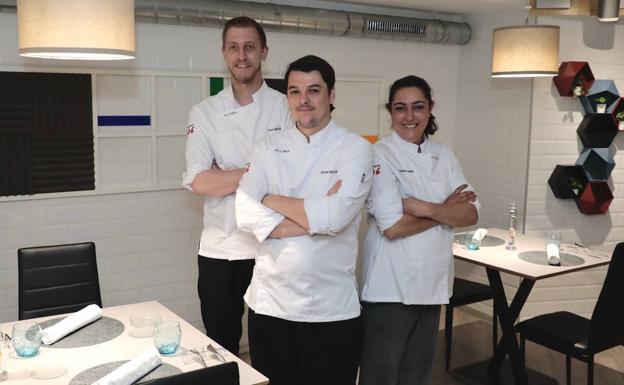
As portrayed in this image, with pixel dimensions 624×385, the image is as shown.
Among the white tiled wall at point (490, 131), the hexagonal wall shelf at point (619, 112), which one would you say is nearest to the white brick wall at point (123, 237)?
the white tiled wall at point (490, 131)

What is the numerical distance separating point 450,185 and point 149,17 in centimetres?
226

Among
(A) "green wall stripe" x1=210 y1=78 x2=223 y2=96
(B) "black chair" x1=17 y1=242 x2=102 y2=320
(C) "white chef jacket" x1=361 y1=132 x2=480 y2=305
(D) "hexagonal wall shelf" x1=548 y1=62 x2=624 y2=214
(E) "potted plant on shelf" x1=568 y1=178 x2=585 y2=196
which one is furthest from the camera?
(E) "potted plant on shelf" x1=568 y1=178 x2=585 y2=196

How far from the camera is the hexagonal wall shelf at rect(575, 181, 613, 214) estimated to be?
516 cm

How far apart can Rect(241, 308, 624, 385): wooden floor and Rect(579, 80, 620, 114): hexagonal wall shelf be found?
6.08ft

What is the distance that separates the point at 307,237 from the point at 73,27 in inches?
43.5

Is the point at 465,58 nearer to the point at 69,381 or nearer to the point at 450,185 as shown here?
the point at 450,185

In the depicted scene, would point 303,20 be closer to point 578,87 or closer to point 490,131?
point 490,131

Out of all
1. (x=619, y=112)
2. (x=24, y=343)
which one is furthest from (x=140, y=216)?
(x=619, y=112)

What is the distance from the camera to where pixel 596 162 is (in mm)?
5184

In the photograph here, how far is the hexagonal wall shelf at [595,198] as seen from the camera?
16.9 ft

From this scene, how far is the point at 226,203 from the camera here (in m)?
3.10

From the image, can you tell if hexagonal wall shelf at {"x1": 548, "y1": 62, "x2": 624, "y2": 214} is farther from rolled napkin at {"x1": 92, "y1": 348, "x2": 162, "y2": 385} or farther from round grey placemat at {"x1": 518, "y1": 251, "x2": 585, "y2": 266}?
rolled napkin at {"x1": 92, "y1": 348, "x2": 162, "y2": 385}

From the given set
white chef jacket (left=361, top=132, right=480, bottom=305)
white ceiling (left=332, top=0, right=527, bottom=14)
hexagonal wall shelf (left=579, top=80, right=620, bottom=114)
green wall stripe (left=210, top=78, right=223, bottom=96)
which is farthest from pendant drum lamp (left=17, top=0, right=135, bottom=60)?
hexagonal wall shelf (left=579, top=80, right=620, bottom=114)

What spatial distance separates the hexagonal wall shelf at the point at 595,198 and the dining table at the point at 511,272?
98cm
